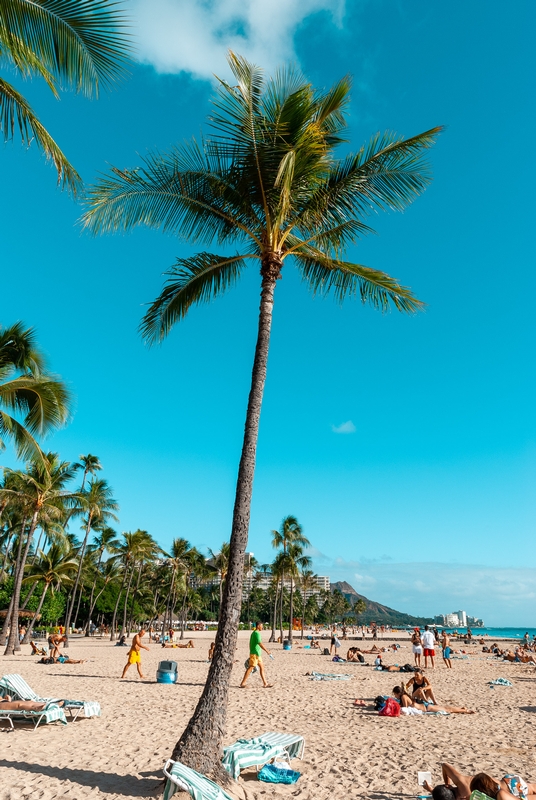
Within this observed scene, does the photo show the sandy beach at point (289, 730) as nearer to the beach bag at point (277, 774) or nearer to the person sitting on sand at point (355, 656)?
the beach bag at point (277, 774)

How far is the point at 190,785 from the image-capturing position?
4.79 metres

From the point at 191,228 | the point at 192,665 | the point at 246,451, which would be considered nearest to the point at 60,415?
the point at 191,228

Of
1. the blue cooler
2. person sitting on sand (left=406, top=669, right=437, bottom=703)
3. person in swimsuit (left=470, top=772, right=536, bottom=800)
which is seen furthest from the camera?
the blue cooler

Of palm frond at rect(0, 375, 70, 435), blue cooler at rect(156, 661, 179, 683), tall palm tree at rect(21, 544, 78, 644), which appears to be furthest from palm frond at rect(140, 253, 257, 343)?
tall palm tree at rect(21, 544, 78, 644)

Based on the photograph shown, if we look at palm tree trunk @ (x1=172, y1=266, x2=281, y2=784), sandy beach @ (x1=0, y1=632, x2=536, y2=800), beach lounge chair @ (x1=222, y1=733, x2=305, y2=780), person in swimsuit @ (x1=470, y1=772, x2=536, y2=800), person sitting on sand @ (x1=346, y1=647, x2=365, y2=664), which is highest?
palm tree trunk @ (x1=172, y1=266, x2=281, y2=784)

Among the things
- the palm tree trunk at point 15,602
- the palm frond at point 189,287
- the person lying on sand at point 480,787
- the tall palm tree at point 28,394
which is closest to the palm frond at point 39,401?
the tall palm tree at point 28,394

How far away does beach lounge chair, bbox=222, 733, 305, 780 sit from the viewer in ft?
19.5

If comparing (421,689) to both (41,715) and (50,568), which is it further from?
(50,568)

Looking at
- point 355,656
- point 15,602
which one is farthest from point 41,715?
point 15,602

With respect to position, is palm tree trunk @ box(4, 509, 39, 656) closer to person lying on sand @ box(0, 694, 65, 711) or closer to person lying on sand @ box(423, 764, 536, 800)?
person lying on sand @ box(0, 694, 65, 711)

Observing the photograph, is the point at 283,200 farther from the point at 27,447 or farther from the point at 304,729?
the point at 27,447

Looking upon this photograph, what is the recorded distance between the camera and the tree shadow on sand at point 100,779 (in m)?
5.46

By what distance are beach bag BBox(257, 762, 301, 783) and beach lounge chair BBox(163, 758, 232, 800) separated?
128cm

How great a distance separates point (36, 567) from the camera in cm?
3956
